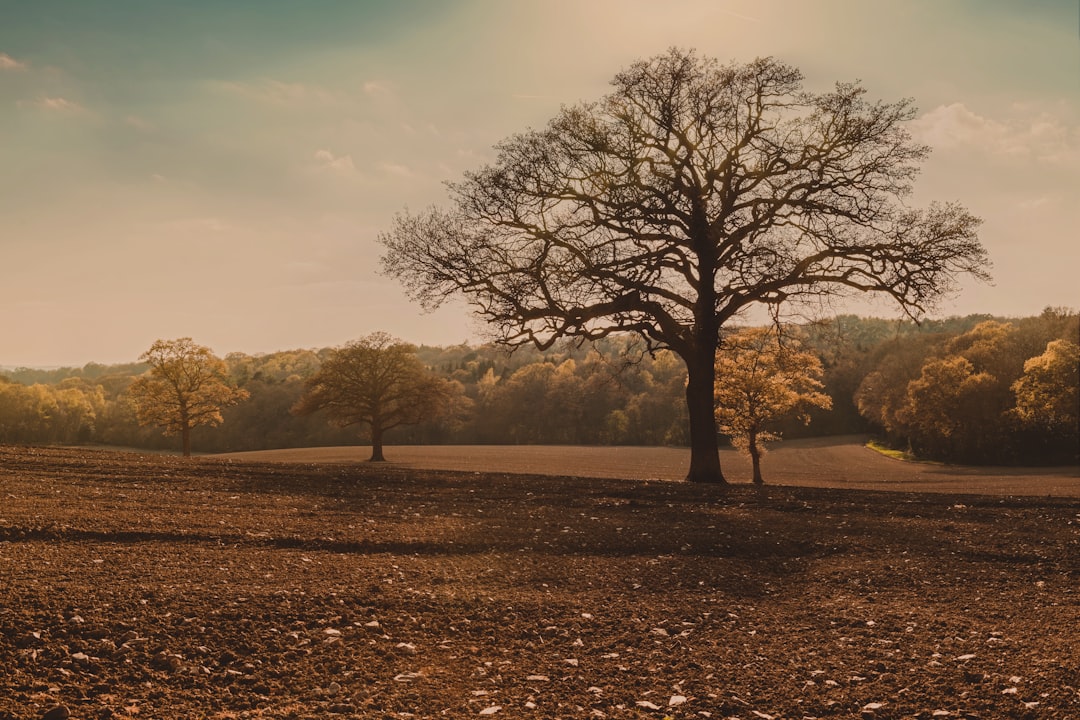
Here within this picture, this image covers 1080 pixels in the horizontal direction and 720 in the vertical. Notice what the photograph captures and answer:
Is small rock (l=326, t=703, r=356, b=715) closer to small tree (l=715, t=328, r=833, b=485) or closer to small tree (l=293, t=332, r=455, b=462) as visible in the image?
small tree (l=715, t=328, r=833, b=485)

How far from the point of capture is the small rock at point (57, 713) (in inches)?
223

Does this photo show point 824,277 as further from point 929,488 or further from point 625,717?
point 929,488

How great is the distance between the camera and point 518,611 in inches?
344

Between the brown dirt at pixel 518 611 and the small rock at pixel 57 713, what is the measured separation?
0.54 feet

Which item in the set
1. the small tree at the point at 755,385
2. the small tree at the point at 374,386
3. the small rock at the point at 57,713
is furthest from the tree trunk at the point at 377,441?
the small rock at the point at 57,713

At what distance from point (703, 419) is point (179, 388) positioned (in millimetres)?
52645

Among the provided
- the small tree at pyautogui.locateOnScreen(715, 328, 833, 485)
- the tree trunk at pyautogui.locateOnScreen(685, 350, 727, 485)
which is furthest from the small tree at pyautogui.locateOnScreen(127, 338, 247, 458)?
the tree trunk at pyautogui.locateOnScreen(685, 350, 727, 485)

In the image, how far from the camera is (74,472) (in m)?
17.3

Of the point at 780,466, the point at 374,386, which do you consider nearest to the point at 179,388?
the point at 374,386

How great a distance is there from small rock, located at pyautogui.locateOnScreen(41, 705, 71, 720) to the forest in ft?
226

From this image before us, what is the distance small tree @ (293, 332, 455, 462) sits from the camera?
63375 mm

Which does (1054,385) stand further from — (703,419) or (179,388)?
(179,388)

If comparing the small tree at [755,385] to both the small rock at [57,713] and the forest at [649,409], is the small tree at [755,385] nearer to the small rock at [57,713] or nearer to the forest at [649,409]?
the forest at [649,409]

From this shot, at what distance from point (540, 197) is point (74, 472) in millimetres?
13843
